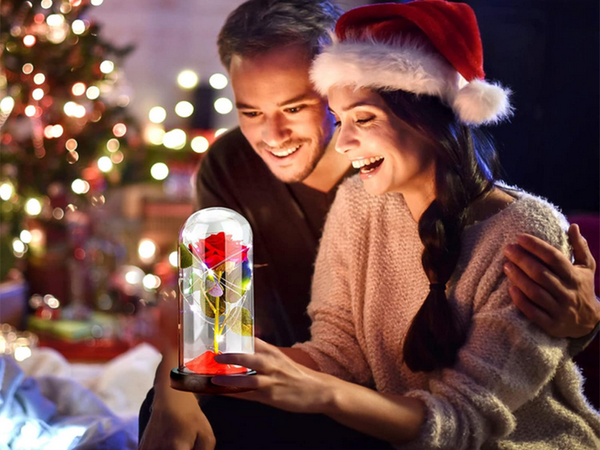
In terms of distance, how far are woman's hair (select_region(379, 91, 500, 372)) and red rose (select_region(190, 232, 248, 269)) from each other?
1.28 ft

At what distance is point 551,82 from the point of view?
1736 millimetres

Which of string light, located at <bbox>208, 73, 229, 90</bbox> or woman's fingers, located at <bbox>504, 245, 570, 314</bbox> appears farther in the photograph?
string light, located at <bbox>208, 73, 229, 90</bbox>

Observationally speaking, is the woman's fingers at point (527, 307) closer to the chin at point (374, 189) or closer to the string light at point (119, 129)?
the chin at point (374, 189)

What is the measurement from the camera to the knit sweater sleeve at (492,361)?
1.49m

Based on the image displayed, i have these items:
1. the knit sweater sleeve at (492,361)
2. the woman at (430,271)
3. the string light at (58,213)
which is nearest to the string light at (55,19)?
the string light at (58,213)

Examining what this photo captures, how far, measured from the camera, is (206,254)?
1548mm

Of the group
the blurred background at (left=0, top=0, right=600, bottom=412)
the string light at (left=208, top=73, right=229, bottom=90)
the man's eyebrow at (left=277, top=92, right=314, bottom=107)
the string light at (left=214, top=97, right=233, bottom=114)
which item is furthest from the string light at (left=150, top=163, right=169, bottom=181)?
the man's eyebrow at (left=277, top=92, right=314, bottom=107)

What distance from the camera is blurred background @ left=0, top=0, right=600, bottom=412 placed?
1.73 meters

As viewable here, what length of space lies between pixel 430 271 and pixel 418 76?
15.5 inches

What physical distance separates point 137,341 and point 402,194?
103 inches

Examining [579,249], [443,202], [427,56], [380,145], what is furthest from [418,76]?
[579,249]

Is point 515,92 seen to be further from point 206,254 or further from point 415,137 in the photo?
point 206,254

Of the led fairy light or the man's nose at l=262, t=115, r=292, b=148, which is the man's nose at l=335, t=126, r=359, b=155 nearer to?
the man's nose at l=262, t=115, r=292, b=148

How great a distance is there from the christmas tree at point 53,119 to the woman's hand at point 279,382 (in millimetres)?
2378
